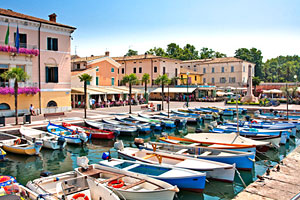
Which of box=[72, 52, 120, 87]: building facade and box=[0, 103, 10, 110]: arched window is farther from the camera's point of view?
box=[72, 52, 120, 87]: building facade

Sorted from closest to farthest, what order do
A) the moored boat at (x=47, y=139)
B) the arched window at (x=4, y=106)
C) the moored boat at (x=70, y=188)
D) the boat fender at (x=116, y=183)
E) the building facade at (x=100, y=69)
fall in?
the moored boat at (x=70, y=188)
the boat fender at (x=116, y=183)
the moored boat at (x=47, y=139)
the arched window at (x=4, y=106)
the building facade at (x=100, y=69)

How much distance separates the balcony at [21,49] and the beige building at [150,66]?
3327 cm

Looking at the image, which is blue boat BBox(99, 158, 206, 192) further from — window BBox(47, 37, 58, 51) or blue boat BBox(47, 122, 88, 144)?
window BBox(47, 37, 58, 51)

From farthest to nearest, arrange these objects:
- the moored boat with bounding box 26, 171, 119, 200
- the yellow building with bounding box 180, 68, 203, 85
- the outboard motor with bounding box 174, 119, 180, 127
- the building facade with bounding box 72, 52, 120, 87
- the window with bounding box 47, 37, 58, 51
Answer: the yellow building with bounding box 180, 68, 203, 85
the building facade with bounding box 72, 52, 120, 87
the window with bounding box 47, 37, 58, 51
the outboard motor with bounding box 174, 119, 180, 127
the moored boat with bounding box 26, 171, 119, 200

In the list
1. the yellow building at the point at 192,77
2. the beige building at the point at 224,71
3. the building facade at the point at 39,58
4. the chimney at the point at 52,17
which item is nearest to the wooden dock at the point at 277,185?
the building facade at the point at 39,58

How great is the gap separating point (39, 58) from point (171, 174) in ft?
89.4

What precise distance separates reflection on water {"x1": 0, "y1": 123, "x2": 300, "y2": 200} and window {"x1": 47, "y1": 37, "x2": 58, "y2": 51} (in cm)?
1731

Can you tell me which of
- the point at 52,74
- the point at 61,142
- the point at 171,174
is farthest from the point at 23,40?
the point at 171,174

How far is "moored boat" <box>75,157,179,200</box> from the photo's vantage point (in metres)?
9.45

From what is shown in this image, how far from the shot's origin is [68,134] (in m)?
21.8

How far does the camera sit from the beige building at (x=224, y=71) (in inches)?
2736

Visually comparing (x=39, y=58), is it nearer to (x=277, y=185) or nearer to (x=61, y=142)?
(x=61, y=142)

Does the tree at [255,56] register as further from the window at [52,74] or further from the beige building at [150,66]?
the window at [52,74]

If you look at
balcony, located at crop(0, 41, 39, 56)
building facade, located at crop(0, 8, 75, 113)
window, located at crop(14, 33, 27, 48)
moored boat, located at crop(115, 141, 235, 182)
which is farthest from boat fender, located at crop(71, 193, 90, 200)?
window, located at crop(14, 33, 27, 48)
